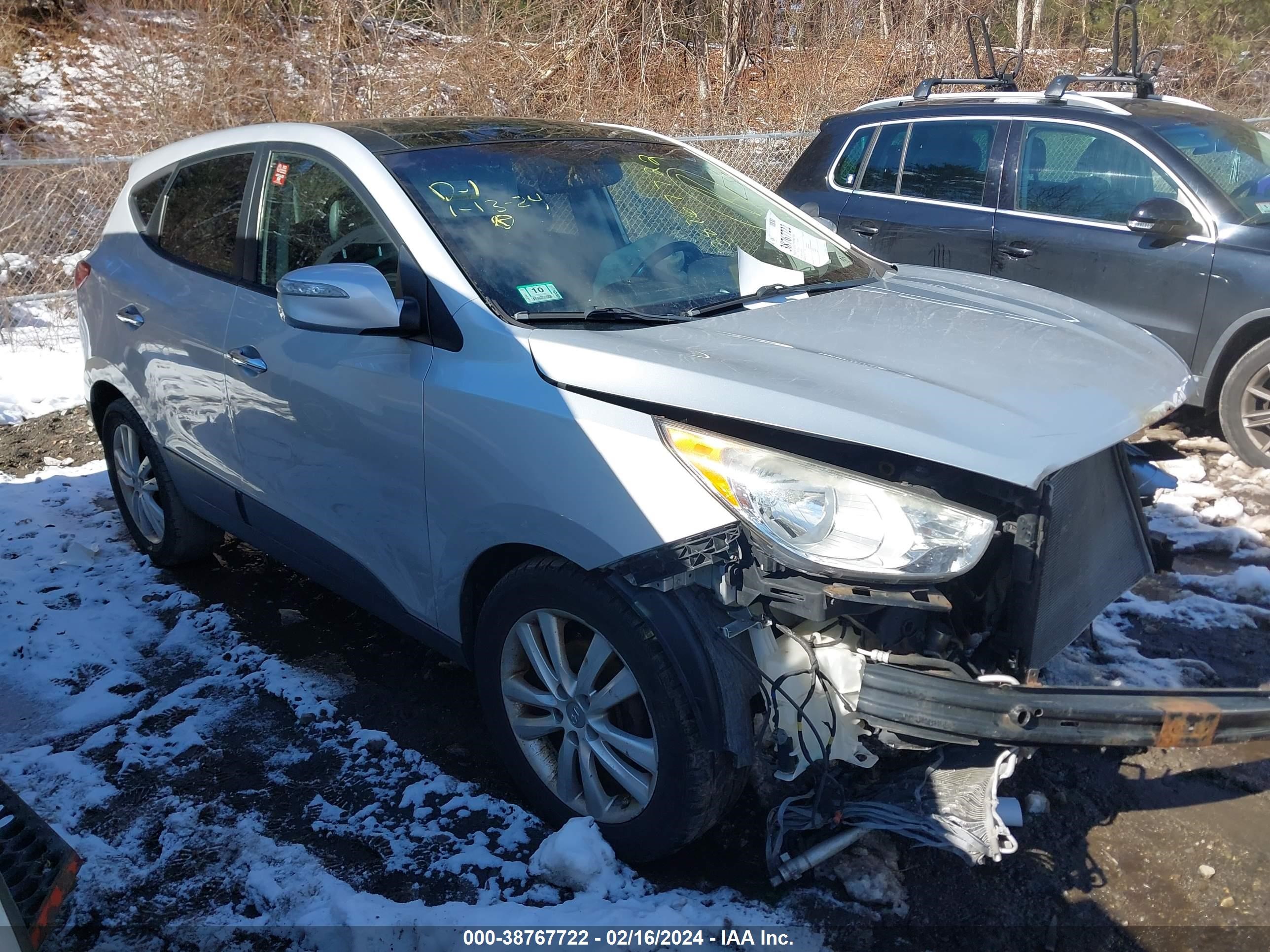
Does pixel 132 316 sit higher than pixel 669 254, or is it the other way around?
pixel 669 254

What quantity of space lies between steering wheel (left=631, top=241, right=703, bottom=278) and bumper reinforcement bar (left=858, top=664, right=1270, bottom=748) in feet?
4.93

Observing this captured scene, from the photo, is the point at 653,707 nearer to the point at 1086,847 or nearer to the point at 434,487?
the point at 434,487

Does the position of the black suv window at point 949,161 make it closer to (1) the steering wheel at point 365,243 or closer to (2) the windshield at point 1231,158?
(2) the windshield at point 1231,158

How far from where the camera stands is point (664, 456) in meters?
2.46

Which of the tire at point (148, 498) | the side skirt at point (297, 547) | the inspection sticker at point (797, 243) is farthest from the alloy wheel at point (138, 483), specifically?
the inspection sticker at point (797, 243)

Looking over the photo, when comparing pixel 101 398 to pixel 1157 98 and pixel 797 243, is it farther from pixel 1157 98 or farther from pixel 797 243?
pixel 1157 98

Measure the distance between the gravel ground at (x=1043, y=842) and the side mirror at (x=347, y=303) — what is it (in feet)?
4.63

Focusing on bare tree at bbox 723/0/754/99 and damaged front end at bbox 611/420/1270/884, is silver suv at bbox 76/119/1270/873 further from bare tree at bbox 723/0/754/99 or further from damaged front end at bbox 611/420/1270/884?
bare tree at bbox 723/0/754/99

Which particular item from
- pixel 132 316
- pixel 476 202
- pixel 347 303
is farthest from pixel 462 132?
pixel 132 316

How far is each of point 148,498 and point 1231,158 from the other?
602cm

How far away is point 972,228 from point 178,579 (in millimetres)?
4819

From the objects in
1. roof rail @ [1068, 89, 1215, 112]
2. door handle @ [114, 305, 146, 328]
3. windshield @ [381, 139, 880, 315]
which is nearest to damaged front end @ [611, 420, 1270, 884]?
windshield @ [381, 139, 880, 315]

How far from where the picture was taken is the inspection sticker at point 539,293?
2963mm

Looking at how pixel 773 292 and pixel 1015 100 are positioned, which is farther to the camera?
pixel 1015 100
